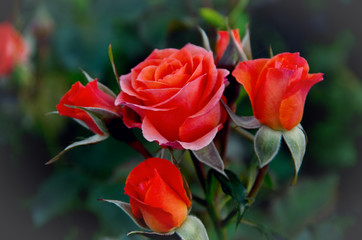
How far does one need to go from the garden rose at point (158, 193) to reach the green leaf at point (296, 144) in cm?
12

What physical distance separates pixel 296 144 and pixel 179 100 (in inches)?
5.2

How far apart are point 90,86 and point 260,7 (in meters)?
A: 0.81

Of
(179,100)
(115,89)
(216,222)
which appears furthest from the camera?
(115,89)

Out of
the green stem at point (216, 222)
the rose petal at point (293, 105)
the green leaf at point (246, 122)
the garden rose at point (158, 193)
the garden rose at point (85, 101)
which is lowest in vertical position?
Answer: the green stem at point (216, 222)

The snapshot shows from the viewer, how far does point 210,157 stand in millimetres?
420

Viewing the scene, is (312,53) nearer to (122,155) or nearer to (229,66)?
(122,155)

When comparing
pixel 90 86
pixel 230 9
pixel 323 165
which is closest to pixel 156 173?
pixel 90 86

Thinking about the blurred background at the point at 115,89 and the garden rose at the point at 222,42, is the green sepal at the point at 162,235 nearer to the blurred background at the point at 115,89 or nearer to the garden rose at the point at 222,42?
the garden rose at the point at 222,42

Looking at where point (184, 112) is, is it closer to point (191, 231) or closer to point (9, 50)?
point (191, 231)

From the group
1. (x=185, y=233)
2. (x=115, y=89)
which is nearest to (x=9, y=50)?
(x=115, y=89)

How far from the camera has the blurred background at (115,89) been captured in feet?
3.29

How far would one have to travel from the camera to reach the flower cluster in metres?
0.41

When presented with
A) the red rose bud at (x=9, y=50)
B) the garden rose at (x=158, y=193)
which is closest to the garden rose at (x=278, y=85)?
the garden rose at (x=158, y=193)

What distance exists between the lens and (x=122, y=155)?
106 cm
